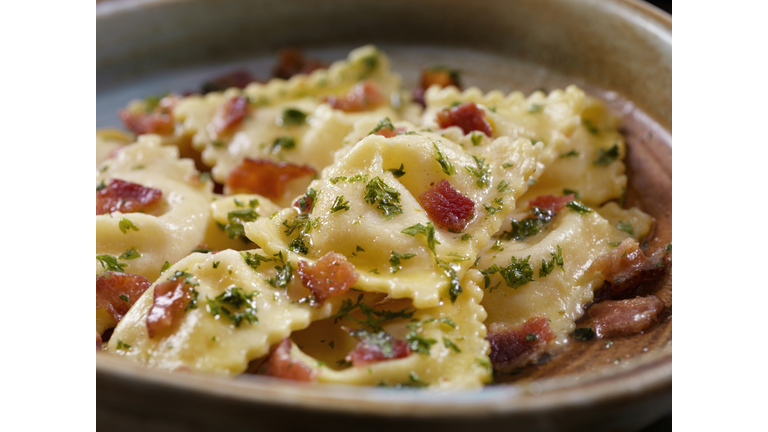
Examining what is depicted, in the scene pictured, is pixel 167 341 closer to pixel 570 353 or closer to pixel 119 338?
pixel 119 338

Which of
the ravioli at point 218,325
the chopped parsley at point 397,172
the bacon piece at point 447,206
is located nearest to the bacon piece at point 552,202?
the bacon piece at point 447,206

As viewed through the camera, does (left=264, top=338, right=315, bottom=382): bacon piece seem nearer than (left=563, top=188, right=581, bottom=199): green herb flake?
Yes

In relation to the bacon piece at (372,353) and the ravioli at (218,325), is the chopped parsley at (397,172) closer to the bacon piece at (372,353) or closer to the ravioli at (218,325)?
the ravioli at (218,325)

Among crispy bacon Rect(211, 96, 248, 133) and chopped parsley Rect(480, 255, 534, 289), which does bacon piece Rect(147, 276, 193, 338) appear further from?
crispy bacon Rect(211, 96, 248, 133)

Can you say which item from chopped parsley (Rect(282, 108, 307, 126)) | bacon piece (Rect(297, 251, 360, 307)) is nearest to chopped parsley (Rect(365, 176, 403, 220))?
bacon piece (Rect(297, 251, 360, 307))

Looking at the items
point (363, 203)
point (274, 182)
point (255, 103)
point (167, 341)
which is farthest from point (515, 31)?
point (167, 341)

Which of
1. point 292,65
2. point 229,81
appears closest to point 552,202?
point 292,65

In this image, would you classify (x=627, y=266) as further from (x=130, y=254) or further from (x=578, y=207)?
(x=130, y=254)
